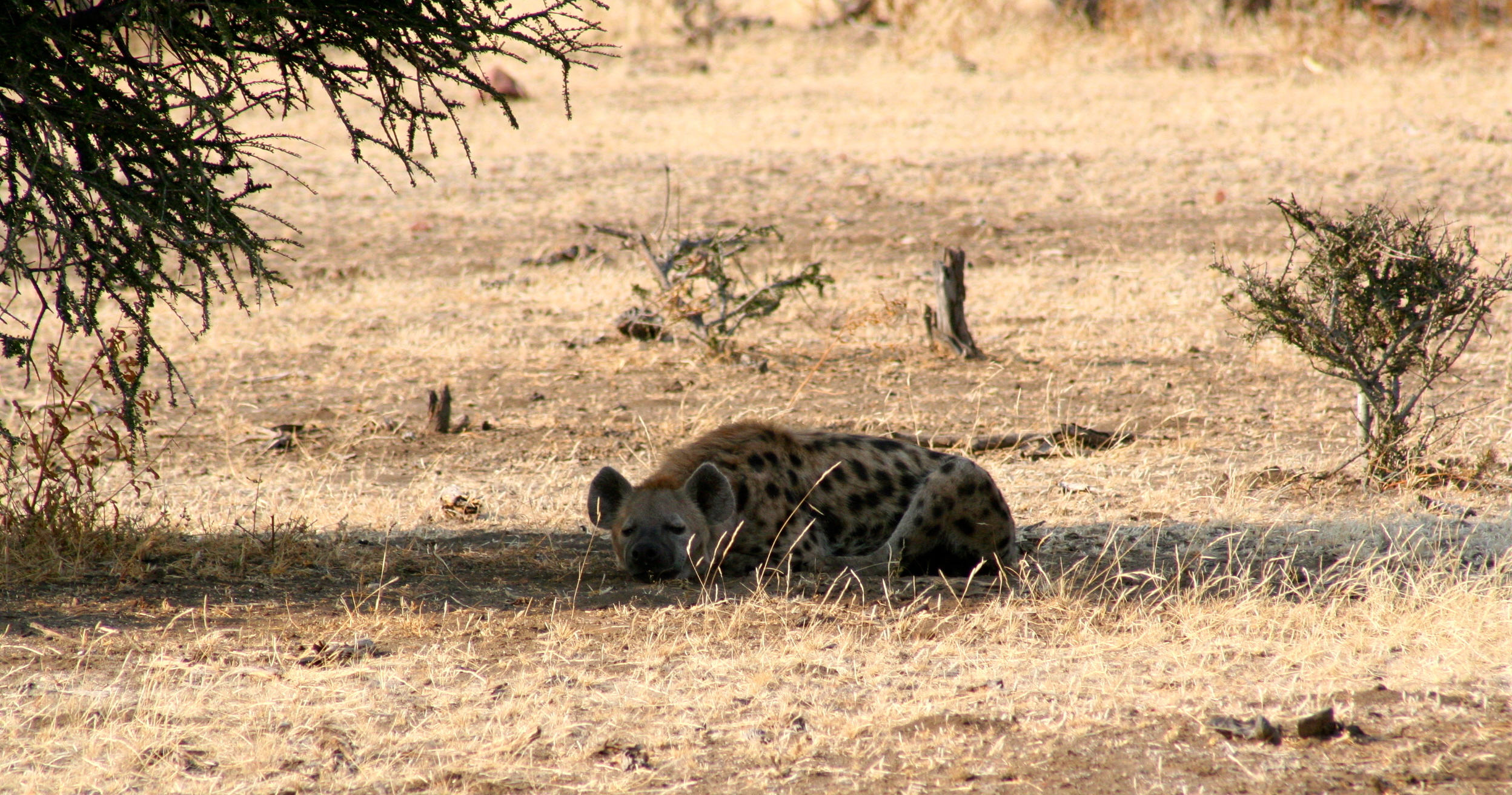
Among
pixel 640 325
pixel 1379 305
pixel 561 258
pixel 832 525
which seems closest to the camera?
pixel 832 525

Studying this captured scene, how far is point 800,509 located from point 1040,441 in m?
2.62

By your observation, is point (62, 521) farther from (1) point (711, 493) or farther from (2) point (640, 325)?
(2) point (640, 325)

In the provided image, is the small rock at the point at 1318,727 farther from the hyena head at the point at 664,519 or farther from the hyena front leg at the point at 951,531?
the hyena head at the point at 664,519

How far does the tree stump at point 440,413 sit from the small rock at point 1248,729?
5885 mm

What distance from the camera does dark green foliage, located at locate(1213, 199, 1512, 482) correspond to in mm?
7086

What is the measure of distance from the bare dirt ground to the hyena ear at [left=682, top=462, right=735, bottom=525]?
33cm

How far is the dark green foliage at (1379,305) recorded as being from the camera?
7086mm

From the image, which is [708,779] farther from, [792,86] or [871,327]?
[792,86]

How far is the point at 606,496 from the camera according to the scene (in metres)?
5.97

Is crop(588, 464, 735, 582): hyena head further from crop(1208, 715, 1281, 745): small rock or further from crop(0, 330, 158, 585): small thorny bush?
crop(1208, 715, 1281, 745): small rock

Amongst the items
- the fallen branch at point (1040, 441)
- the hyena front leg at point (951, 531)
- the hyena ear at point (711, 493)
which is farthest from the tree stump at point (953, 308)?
the hyena ear at point (711, 493)

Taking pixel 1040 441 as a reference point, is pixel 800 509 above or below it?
above

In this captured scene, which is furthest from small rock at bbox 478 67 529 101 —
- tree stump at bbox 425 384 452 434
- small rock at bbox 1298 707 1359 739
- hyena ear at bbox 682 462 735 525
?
small rock at bbox 1298 707 1359 739

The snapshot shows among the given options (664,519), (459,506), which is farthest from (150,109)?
(664,519)
